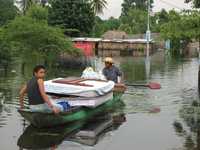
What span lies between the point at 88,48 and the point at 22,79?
36321 millimetres

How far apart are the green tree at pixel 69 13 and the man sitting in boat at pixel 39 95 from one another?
52.7 metres

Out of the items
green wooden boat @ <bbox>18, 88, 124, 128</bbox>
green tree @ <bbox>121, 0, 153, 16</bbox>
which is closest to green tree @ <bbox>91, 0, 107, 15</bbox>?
green tree @ <bbox>121, 0, 153, 16</bbox>

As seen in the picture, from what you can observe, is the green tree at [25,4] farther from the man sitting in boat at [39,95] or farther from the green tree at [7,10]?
the man sitting in boat at [39,95]

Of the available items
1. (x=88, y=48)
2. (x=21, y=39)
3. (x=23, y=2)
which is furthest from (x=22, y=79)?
(x=23, y=2)

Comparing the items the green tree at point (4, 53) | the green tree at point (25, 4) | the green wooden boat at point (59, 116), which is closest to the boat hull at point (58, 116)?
the green wooden boat at point (59, 116)

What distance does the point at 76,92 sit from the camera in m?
14.2

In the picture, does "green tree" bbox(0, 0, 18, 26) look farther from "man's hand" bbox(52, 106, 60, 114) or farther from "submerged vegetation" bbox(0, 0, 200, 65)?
"man's hand" bbox(52, 106, 60, 114)

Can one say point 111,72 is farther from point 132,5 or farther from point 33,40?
point 132,5

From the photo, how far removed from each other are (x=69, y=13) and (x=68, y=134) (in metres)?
54.3

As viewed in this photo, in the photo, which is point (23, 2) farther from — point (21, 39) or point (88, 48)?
point (21, 39)

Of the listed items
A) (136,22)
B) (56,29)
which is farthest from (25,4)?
(56,29)

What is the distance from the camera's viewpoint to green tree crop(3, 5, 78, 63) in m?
31.7

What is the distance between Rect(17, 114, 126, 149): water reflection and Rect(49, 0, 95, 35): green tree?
51662 millimetres

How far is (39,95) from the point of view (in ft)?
41.4
